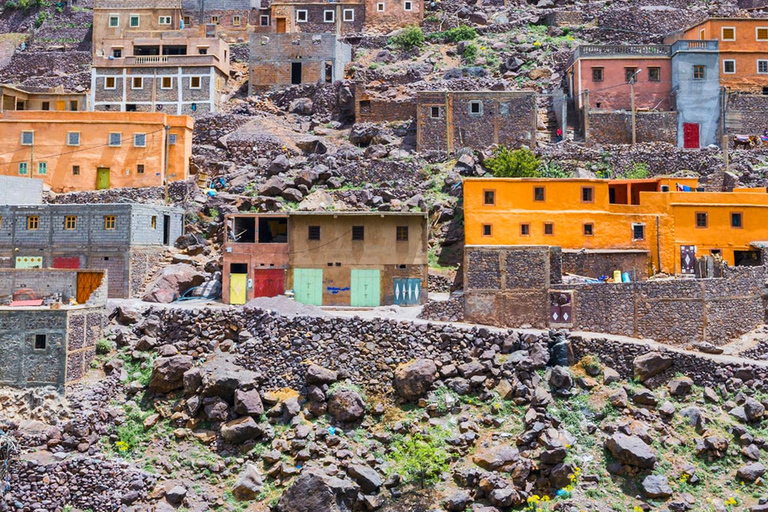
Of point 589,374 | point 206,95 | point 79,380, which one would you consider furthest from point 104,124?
point 589,374

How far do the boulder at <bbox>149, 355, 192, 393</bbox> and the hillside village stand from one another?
Answer: 0.10 meters

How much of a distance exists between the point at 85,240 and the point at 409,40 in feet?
125

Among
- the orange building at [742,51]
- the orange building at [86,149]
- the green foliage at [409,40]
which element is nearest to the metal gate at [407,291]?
the orange building at [86,149]

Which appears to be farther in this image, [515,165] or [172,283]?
[515,165]

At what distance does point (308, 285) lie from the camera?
3756 cm

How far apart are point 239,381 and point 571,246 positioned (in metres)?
18.1

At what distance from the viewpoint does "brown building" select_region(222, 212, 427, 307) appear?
3744 cm

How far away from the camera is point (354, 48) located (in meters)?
67.9

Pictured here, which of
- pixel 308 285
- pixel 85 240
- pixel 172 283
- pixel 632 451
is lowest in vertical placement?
pixel 632 451

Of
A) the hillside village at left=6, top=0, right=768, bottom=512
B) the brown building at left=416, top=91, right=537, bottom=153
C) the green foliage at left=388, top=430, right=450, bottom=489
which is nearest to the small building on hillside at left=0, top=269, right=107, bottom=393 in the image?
the hillside village at left=6, top=0, right=768, bottom=512

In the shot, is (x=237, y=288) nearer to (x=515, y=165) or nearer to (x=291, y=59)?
(x=515, y=165)

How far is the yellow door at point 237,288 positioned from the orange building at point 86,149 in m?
14.3

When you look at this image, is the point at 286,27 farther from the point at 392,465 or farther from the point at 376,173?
the point at 392,465

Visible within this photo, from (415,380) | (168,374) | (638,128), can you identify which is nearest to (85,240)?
(168,374)
